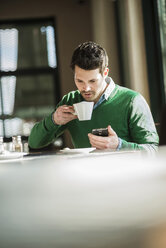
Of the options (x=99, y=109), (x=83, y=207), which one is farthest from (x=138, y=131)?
(x=83, y=207)

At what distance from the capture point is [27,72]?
7.05 m

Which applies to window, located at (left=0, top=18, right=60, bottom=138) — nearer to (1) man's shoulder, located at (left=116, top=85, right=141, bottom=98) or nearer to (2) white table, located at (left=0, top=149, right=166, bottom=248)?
(1) man's shoulder, located at (left=116, top=85, right=141, bottom=98)

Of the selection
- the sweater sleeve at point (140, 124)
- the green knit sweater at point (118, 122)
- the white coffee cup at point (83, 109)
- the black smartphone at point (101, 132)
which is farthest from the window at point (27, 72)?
the black smartphone at point (101, 132)

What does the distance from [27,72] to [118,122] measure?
5388mm

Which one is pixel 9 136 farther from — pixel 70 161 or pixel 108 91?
pixel 70 161

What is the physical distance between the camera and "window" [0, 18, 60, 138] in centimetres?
694

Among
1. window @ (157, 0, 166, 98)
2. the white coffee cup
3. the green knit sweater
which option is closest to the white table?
the white coffee cup

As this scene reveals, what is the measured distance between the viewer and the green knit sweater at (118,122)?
178cm

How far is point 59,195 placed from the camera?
0.18m

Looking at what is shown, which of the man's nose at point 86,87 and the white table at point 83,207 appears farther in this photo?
the man's nose at point 86,87

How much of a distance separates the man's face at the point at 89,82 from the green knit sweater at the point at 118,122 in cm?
6

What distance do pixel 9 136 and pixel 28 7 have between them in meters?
2.21

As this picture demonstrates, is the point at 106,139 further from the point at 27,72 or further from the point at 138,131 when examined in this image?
the point at 27,72

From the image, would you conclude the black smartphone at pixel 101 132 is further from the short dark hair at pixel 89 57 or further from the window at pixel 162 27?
the window at pixel 162 27
